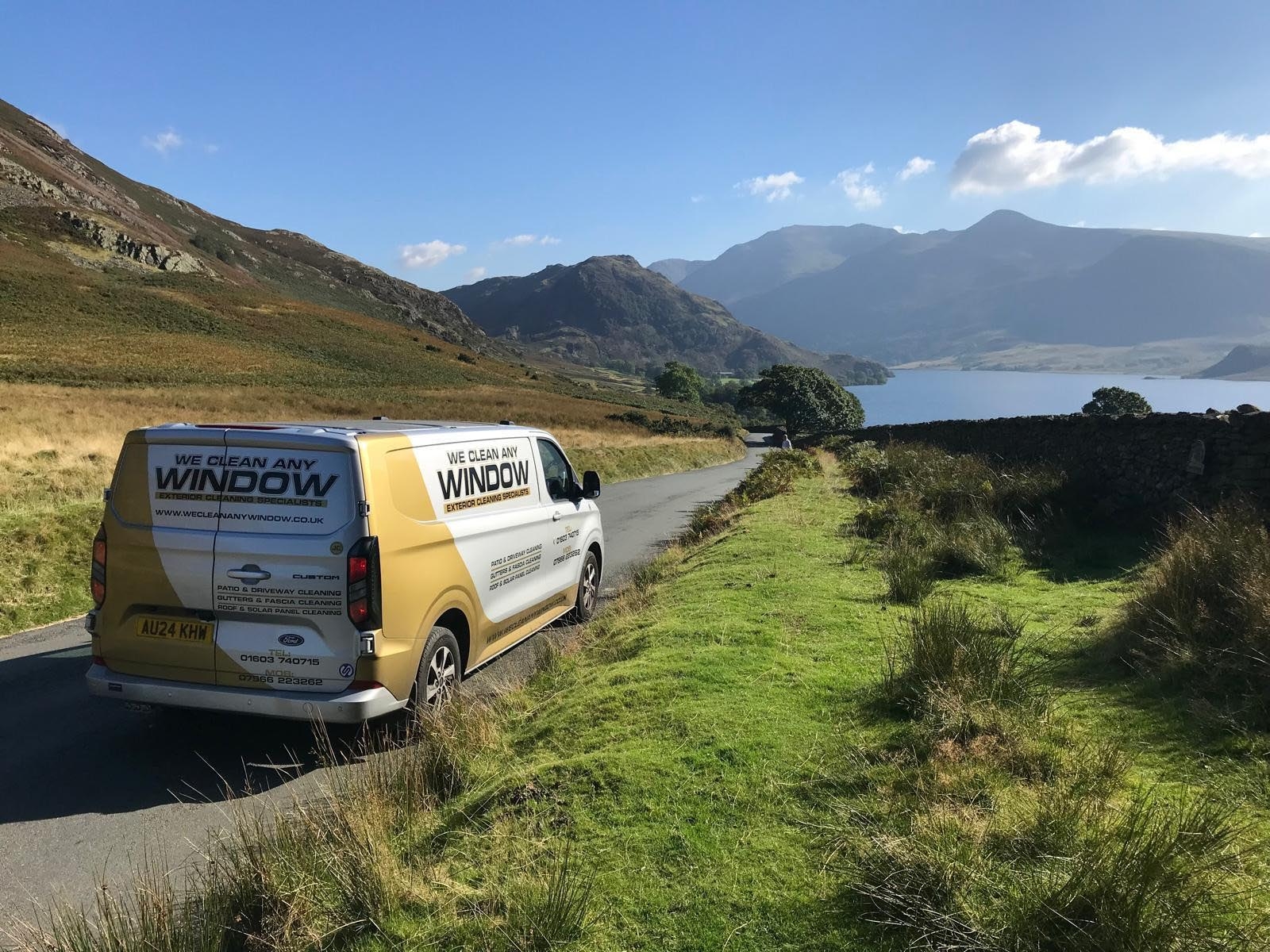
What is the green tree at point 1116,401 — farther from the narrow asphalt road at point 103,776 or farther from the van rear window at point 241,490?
the narrow asphalt road at point 103,776

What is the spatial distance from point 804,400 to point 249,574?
106 meters

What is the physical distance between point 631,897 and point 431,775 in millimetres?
1721

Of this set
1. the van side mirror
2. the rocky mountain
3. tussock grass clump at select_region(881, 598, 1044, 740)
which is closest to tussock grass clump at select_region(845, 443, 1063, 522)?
the van side mirror

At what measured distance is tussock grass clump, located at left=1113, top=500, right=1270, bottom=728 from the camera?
165 inches

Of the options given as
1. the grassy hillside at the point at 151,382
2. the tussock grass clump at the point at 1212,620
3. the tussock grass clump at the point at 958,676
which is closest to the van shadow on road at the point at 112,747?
the grassy hillside at the point at 151,382

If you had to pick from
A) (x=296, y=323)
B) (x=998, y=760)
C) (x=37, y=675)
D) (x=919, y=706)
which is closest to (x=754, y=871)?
(x=998, y=760)

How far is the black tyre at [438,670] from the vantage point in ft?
16.6

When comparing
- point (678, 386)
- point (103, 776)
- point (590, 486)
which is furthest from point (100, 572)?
point (678, 386)

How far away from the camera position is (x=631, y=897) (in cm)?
282

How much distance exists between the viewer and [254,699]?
4586 millimetres

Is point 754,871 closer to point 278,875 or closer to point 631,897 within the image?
point 631,897

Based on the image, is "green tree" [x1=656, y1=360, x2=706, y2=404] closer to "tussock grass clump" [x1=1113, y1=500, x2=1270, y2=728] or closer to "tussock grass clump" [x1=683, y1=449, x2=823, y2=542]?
"tussock grass clump" [x1=683, y1=449, x2=823, y2=542]

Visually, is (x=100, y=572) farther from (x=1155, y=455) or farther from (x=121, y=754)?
(x=1155, y=455)

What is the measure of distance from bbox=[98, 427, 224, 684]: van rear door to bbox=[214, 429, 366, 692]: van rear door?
118mm
